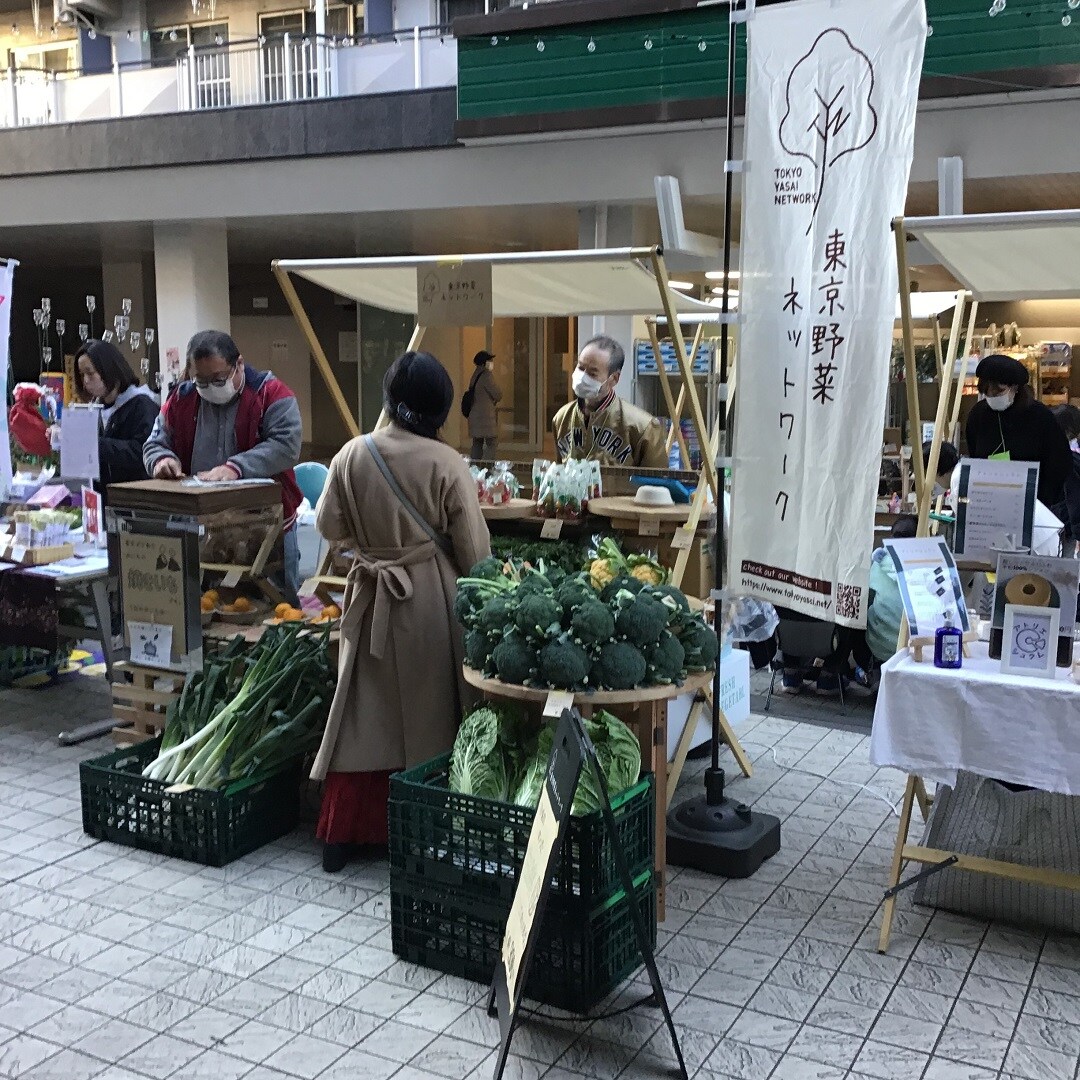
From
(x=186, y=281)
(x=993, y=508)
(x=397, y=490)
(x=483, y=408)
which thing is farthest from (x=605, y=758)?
(x=186, y=281)

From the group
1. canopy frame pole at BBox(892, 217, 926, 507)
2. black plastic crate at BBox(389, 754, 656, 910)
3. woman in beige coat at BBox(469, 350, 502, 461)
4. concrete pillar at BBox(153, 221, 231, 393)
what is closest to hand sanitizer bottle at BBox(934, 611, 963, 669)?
canopy frame pole at BBox(892, 217, 926, 507)

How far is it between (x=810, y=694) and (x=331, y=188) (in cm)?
811

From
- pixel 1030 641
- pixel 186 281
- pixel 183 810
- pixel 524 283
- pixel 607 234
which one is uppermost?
pixel 607 234

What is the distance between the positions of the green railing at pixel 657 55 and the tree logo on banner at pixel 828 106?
5228 millimetres

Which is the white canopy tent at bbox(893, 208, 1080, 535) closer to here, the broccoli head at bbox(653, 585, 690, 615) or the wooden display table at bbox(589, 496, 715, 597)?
the broccoli head at bbox(653, 585, 690, 615)

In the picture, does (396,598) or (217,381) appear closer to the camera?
(396,598)

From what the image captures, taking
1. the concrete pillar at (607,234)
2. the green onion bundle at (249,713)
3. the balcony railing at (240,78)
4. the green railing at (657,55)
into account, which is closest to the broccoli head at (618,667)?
the green onion bundle at (249,713)

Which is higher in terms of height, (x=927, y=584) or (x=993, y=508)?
(x=993, y=508)

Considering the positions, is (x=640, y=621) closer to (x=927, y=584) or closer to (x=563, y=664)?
(x=563, y=664)

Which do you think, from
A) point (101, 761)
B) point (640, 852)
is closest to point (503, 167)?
point (101, 761)

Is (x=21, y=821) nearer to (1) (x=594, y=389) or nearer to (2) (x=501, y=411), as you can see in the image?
(1) (x=594, y=389)

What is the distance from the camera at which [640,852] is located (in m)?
3.37

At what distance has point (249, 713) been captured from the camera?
14.4ft

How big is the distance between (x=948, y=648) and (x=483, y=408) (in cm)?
1138
